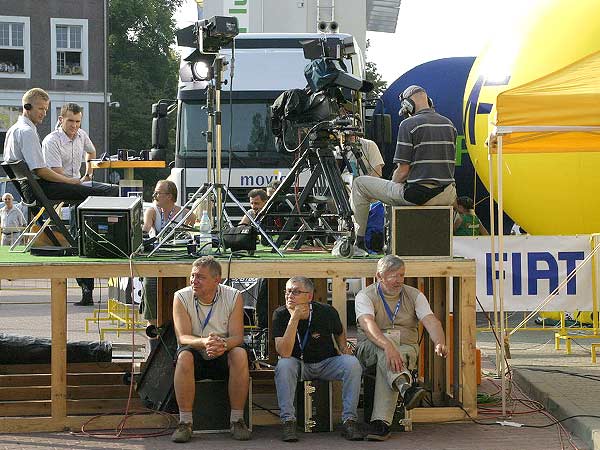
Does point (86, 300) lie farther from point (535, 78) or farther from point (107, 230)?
point (107, 230)

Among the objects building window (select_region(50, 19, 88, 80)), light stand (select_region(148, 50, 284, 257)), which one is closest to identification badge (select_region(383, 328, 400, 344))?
light stand (select_region(148, 50, 284, 257))

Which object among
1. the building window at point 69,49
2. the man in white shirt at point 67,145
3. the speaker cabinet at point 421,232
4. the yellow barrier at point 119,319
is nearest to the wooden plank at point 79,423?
the speaker cabinet at point 421,232

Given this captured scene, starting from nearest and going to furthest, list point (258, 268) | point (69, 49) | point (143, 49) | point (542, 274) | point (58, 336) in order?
point (58, 336)
point (258, 268)
point (542, 274)
point (69, 49)
point (143, 49)

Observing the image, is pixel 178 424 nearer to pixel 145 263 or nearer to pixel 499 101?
pixel 145 263

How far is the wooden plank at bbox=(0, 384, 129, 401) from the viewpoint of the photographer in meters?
10.5

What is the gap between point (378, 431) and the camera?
367 inches

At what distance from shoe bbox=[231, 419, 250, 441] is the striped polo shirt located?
2.42 meters

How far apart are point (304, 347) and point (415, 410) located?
113 centimetres

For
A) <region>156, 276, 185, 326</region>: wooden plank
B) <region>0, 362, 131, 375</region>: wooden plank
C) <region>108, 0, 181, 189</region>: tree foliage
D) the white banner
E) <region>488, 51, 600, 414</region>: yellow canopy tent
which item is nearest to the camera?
<region>488, 51, 600, 414</region>: yellow canopy tent

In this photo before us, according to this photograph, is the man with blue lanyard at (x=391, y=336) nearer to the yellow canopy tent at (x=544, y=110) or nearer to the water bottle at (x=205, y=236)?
the yellow canopy tent at (x=544, y=110)

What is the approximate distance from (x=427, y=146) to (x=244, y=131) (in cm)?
717

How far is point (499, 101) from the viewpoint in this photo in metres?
10.3

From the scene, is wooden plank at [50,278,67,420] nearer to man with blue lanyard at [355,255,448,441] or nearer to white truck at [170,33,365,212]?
man with blue lanyard at [355,255,448,441]

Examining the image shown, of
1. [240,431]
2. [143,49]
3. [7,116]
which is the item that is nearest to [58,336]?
[240,431]
